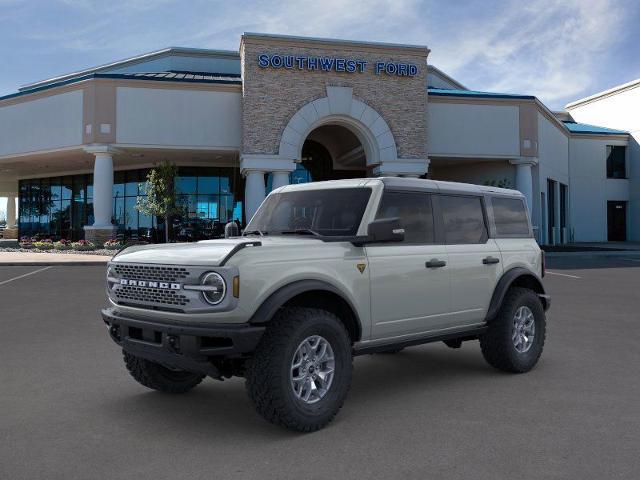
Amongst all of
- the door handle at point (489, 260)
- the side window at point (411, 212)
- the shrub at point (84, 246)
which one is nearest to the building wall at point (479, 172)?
the shrub at point (84, 246)

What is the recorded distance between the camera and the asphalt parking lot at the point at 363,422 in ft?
12.3

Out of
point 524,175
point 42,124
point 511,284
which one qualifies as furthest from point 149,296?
point 524,175

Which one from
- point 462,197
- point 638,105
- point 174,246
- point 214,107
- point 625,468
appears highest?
point 638,105

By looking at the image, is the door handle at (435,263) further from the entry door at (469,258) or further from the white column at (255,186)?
the white column at (255,186)

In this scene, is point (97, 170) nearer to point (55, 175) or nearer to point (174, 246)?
point (55, 175)

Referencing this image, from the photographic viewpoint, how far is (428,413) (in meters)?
4.87

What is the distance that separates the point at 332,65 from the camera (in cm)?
2853

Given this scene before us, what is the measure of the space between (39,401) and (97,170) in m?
26.0

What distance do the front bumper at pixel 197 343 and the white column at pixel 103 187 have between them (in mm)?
26758

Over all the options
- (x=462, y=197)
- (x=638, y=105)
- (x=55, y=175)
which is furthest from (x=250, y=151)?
(x=638, y=105)

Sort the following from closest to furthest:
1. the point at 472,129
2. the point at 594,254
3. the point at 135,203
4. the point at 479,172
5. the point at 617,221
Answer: the point at 594,254 < the point at 472,129 < the point at 479,172 < the point at 135,203 < the point at 617,221

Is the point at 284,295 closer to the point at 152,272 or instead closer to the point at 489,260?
the point at 152,272

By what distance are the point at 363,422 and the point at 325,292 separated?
3.49 ft

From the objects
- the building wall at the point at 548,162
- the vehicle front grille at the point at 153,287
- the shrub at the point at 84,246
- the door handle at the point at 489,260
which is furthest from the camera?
the building wall at the point at 548,162
